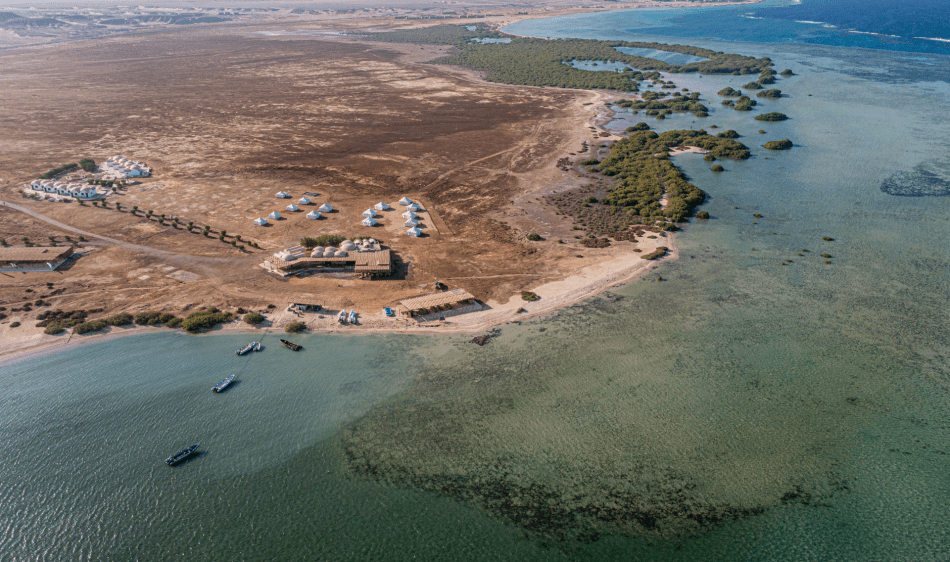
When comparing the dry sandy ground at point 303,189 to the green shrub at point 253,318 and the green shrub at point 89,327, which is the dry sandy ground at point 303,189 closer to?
the green shrub at point 89,327

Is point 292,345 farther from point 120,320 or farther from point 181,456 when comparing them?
point 120,320

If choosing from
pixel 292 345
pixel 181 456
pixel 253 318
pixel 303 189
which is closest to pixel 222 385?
pixel 292 345

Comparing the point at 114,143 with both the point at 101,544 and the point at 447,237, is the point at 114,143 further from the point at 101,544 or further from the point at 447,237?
the point at 101,544

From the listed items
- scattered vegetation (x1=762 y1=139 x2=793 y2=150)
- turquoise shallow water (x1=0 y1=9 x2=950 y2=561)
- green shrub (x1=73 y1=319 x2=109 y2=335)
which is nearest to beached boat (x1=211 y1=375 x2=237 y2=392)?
turquoise shallow water (x1=0 y1=9 x2=950 y2=561)

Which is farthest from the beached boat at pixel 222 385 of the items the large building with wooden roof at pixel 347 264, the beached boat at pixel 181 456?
the large building with wooden roof at pixel 347 264

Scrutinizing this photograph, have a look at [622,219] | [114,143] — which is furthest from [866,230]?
[114,143]

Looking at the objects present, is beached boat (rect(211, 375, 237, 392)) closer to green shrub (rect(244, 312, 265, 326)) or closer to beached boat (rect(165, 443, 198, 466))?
beached boat (rect(165, 443, 198, 466))
